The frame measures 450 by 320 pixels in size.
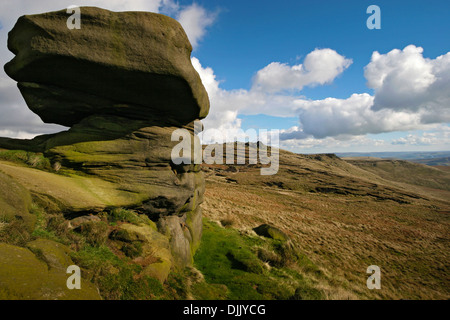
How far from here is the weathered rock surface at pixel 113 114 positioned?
424 inches

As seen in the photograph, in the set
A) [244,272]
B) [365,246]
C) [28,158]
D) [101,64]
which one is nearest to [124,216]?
[28,158]

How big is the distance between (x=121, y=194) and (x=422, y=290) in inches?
1052

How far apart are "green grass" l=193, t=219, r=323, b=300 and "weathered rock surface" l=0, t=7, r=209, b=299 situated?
7.21ft

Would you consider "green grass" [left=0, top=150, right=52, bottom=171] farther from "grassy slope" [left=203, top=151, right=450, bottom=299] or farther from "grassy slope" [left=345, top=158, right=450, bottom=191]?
"grassy slope" [left=345, top=158, right=450, bottom=191]

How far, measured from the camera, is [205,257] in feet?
54.3

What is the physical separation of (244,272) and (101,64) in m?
15.0

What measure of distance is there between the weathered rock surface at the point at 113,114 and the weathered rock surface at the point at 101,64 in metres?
0.05

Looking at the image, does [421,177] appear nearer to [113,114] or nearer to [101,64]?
[113,114]

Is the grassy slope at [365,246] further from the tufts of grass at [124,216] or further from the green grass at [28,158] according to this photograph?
the green grass at [28,158]

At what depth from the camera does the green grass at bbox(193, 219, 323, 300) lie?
470 inches

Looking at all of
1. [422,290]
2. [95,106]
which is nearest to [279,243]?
[422,290]

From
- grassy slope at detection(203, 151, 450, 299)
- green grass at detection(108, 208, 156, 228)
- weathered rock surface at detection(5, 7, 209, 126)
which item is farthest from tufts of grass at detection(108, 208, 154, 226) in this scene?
grassy slope at detection(203, 151, 450, 299)
